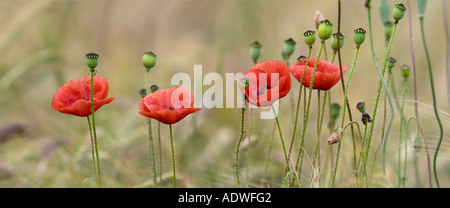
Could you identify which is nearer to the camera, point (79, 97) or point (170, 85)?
point (79, 97)

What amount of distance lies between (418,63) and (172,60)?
0.70 meters

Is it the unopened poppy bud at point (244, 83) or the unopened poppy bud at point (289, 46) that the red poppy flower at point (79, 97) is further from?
the unopened poppy bud at point (289, 46)

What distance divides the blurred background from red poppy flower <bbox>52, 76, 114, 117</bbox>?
0.37 feet

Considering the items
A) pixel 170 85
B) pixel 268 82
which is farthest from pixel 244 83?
pixel 170 85

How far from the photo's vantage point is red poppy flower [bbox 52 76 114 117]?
2.24 ft

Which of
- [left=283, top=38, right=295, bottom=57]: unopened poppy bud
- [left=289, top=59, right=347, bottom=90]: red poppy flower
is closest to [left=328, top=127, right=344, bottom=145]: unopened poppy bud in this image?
[left=289, top=59, right=347, bottom=90]: red poppy flower

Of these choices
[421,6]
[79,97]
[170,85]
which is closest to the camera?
[421,6]

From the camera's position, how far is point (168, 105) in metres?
0.73

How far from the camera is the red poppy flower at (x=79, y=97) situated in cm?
68

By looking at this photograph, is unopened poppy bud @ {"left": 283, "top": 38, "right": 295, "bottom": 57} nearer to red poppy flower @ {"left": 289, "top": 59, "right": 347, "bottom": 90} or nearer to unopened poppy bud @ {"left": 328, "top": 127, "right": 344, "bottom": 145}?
red poppy flower @ {"left": 289, "top": 59, "right": 347, "bottom": 90}

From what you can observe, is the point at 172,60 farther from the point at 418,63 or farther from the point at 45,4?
the point at 418,63

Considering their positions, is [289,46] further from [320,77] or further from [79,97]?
[79,97]

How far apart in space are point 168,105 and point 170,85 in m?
0.79
